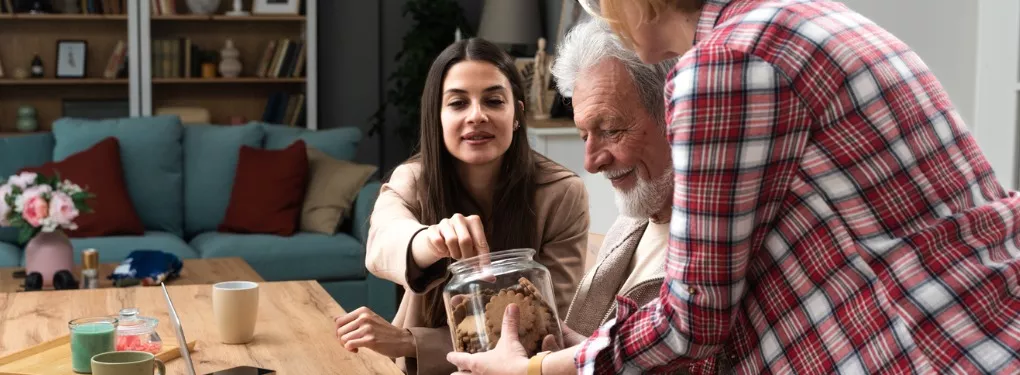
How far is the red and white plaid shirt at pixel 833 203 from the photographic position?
934 millimetres

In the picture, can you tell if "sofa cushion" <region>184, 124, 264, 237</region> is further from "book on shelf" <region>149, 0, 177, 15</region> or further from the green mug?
the green mug

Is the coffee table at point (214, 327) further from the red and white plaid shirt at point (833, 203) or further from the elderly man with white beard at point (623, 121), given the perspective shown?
the red and white plaid shirt at point (833, 203)

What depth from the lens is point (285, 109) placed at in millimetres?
6668

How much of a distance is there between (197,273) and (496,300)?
102 inches

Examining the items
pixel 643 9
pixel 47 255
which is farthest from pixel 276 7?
pixel 643 9

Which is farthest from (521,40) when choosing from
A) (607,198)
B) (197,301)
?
(197,301)

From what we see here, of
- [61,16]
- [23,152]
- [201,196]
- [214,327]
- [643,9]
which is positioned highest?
[643,9]

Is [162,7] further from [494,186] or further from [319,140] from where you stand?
[494,186]

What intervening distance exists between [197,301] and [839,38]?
160 centimetres

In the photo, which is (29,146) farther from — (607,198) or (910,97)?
(910,97)

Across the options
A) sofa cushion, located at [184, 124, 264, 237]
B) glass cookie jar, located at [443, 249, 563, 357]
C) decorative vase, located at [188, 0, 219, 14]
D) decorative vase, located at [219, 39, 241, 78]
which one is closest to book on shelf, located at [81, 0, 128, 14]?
decorative vase, located at [188, 0, 219, 14]

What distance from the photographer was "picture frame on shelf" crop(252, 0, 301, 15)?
650cm

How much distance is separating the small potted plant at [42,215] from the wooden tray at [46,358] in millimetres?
1763

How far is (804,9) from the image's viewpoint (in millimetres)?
979
